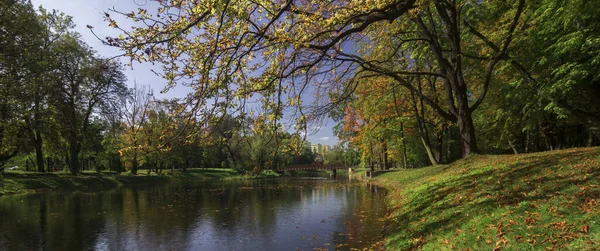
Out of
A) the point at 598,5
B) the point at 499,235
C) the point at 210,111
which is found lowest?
the point at 499,235

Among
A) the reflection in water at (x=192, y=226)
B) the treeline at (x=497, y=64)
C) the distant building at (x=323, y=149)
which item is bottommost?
the reflection in water at (x=192, y=226)

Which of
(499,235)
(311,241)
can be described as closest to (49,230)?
(311,241)

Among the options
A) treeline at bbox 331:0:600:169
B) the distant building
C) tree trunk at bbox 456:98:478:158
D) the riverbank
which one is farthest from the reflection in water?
the distant building

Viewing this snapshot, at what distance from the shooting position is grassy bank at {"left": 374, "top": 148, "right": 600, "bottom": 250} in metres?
6.10

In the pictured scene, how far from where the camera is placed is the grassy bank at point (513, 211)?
610 centimetres

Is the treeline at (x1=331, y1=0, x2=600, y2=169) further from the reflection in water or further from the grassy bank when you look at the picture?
the reflection in water

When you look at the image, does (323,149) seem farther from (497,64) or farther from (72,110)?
(497,64)

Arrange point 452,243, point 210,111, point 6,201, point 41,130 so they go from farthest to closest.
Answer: point 41,130
point 6,201
point 452,243
point 210,111

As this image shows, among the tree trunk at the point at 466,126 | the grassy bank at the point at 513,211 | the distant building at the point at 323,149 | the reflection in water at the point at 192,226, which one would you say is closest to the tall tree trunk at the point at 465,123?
the tree trunk at the point at 466,126

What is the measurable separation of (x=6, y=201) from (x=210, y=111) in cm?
2373

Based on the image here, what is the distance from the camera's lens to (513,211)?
24.9ft

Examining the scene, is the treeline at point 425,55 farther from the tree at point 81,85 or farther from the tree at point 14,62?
the tree at point 81,85

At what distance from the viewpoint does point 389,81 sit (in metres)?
22.4

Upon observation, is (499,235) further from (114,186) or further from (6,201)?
(114,186)
